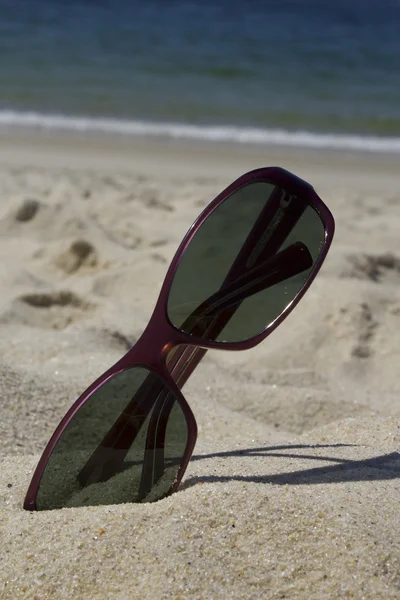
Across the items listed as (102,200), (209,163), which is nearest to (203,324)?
(102,200)

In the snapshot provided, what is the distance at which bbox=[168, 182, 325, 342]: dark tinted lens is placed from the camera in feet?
4.07

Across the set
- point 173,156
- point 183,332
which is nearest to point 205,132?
point 173,156

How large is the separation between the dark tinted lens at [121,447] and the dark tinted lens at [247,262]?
0.47 ft

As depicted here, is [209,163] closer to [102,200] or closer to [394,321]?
[102,200]

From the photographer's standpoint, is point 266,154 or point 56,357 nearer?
point 56,357

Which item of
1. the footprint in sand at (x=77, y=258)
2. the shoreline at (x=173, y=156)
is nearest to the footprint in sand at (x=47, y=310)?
the footprint in sand at (x=77, y=258)

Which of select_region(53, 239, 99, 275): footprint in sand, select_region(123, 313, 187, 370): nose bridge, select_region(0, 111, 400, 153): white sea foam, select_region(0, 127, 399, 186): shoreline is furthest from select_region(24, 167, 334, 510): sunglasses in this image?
select_region(0, 111, 400, 153): white sea foam

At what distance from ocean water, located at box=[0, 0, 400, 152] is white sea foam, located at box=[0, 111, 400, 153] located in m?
0.02

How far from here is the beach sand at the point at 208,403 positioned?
1.04 metres

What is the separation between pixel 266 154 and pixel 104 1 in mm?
9941

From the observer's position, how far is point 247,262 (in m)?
1.28

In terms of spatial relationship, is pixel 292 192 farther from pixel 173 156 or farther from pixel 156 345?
pixel 173 156

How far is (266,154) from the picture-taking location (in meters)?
5.53

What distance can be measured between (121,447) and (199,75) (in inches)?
289
